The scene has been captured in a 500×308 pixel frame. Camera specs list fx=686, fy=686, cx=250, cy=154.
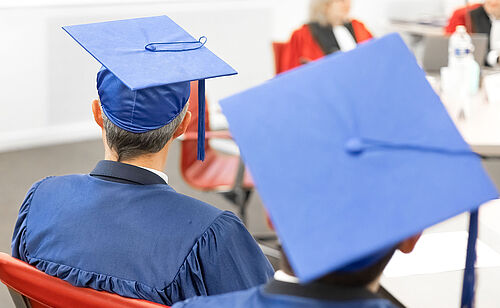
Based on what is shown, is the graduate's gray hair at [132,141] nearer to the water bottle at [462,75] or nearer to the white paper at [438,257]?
the white paper at [438,257]

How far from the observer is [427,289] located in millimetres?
1672

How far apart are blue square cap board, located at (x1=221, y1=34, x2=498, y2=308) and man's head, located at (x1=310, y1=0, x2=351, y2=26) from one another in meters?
3.63

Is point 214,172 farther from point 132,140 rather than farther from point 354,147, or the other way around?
point 354,147

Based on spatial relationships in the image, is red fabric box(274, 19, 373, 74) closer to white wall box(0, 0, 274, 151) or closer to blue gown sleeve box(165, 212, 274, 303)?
white wall box(0, 0, 274, 151)

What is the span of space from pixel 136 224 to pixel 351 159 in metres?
0.61

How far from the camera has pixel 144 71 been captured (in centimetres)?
158

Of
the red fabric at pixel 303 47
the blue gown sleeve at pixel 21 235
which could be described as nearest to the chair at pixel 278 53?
the red fabric at pixel 303 47

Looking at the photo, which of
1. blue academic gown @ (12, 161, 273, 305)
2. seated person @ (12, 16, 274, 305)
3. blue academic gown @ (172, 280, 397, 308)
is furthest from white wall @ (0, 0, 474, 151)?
blue academic gown @ (172, 280, 397, 308)

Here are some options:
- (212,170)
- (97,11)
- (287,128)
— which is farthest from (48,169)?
(287,128)

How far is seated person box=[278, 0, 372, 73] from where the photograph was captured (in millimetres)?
4613

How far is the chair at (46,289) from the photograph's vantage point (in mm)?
1347

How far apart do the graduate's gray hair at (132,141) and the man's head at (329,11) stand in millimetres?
3274

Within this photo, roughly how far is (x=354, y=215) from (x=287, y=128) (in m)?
0.18

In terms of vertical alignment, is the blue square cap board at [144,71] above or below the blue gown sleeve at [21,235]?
above
